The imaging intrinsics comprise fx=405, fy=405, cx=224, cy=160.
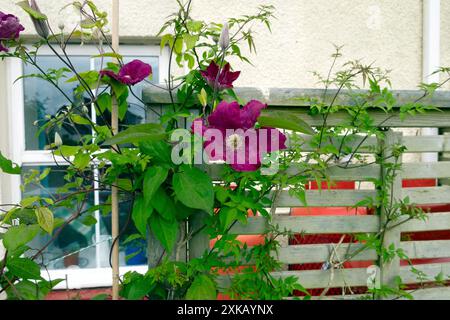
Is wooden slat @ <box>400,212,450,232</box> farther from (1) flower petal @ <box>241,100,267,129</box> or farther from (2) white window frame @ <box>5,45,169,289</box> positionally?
(2) white window frame @ <box>5,45,169,289</box>

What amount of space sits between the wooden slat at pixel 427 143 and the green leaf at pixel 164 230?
1.09 metres

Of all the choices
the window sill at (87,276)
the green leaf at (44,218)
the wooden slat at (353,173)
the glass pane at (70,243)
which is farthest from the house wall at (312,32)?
the green leaf at (44,218)

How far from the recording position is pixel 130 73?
137cm

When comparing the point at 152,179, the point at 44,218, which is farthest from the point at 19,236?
the point at 152,179

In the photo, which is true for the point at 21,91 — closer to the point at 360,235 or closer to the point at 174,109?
the point at 174,109

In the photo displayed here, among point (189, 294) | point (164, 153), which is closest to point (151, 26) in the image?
point (164, 153)

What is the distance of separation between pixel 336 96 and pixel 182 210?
0.78 m

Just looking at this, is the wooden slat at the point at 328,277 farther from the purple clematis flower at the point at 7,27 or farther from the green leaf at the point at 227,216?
the purple clematis flower at the point at 7,27

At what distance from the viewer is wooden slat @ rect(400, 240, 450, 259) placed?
1824 mm

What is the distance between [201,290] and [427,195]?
1118 millimetres

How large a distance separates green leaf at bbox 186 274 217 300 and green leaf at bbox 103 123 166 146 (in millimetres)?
548

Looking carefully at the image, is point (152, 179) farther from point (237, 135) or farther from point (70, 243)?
point (70, 243)

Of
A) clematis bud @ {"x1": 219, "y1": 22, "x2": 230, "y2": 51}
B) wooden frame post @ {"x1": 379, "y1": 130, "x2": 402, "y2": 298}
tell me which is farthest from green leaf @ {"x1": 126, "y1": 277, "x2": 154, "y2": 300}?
wooden frame post @ {"x1": 379, "y1": 130, "x2": 402, "y2": 298}
